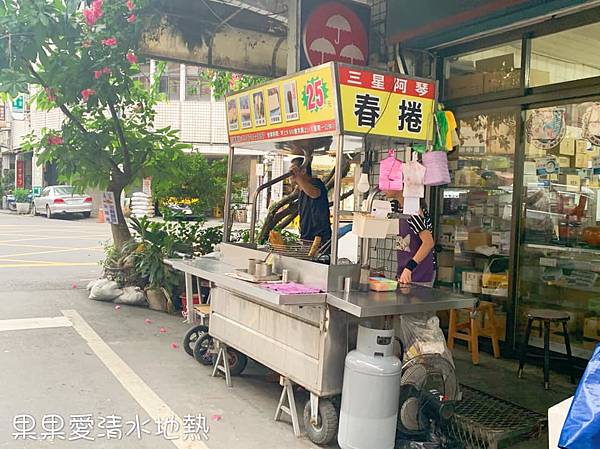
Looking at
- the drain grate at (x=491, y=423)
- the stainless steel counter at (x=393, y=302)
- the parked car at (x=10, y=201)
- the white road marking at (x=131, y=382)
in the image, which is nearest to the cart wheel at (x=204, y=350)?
the white road marking at (x=131, y=382)

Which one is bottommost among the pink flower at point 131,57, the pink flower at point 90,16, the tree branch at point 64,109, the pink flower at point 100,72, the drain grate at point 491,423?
the drain grate at point 491,423

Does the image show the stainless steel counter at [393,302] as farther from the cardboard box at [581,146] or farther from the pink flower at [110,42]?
the pink flower at [110,42]

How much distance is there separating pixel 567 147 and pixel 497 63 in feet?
3.94

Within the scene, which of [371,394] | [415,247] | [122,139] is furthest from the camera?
[122,139]

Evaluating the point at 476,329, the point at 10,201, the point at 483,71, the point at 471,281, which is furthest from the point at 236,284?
the point at 10,201

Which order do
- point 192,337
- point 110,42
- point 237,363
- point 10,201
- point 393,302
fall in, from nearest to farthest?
point 393,302 → point 237,363 → point 192,337 → point 110,42 → point 10,201

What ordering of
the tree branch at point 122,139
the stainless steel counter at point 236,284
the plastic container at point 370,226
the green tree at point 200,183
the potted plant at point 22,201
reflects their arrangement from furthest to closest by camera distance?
the potted plant at point 22,201 < the green tree at point 200,183 < the tree branch at point 122,139 < the plastic container at point 370,226 < the stainless steel counter at point 236,284

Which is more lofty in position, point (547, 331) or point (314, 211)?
point (314, 211)

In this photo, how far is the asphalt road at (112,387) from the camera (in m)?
4.04

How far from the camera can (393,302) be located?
3730mm

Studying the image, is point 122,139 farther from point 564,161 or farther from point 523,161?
point 564,161

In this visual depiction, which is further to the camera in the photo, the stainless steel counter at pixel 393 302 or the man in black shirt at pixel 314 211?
the man in black shirt at pixel 314 211

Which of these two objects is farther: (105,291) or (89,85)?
(105,291)

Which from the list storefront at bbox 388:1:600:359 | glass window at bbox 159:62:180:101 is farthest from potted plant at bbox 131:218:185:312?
glass window at bbox 159:62:180:101
